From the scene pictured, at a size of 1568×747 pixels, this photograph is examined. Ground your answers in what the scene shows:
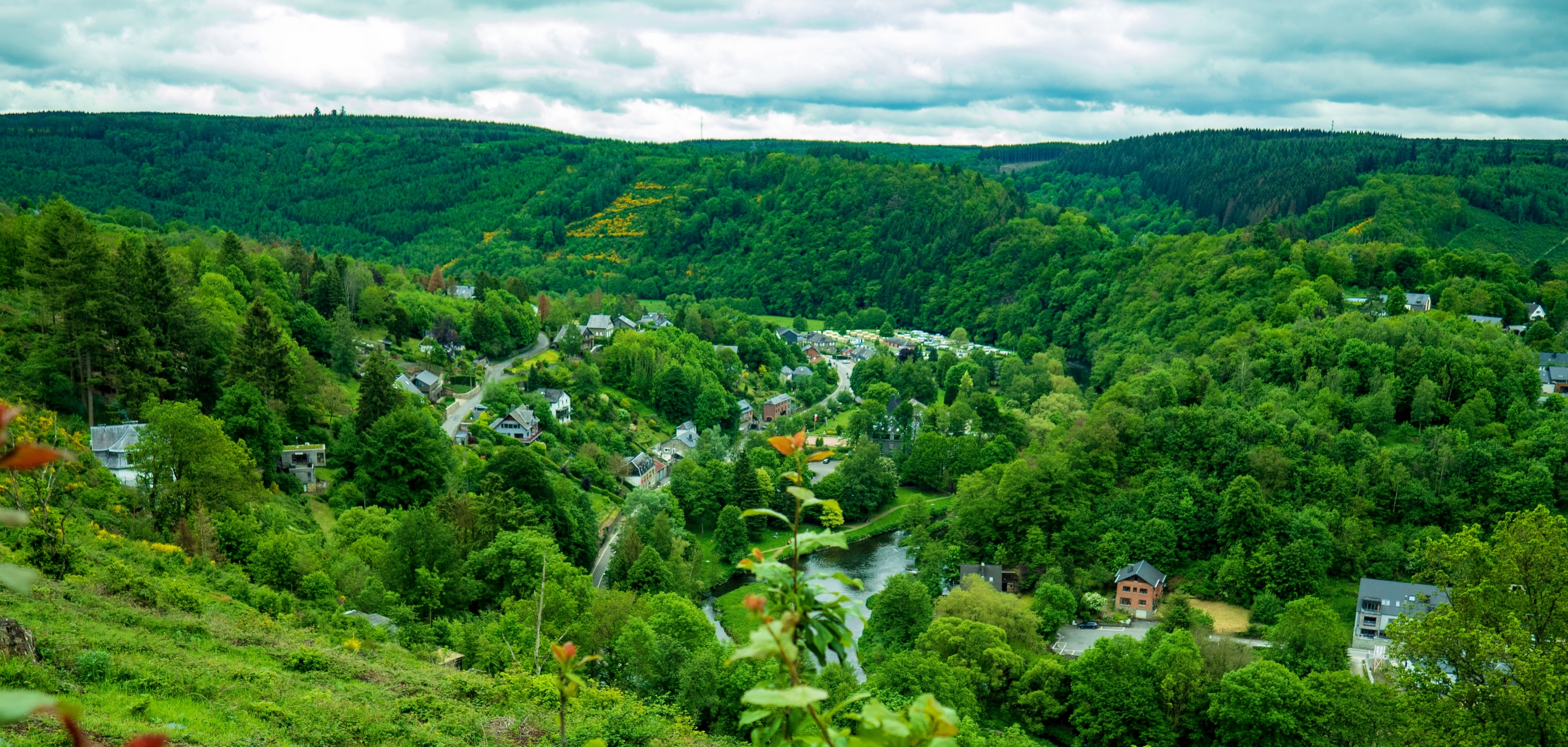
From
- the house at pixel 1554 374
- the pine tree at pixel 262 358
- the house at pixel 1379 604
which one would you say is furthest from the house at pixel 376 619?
the house at pixel 1554 374

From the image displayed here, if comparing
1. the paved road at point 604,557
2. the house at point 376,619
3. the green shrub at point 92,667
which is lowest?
the paved road at point 604,557

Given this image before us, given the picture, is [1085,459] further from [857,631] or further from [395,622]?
[395,622]

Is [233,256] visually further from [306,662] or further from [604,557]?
[306,662]

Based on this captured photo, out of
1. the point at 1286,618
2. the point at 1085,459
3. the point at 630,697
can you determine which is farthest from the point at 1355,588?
the point at 630,697

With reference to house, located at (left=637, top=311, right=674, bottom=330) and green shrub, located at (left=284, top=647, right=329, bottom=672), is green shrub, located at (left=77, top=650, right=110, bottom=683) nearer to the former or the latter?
green shrub, located at (left=284, top=647, right=329, bottom=672)

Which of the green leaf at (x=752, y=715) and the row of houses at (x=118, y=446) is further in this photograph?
the row of houses at (x=118, y=446)

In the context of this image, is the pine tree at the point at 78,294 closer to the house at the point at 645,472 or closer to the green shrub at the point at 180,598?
the green shrub at the point at 180,598
